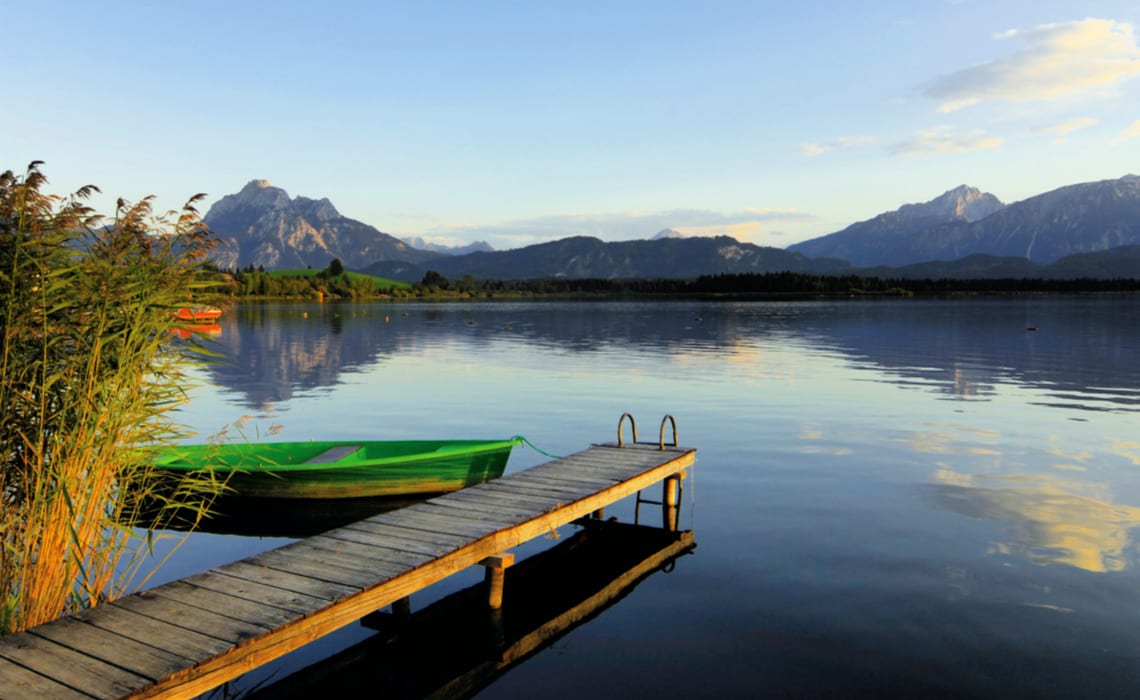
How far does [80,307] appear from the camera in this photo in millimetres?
9680

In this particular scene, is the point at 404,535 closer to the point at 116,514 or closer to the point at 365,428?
the point at 116,514

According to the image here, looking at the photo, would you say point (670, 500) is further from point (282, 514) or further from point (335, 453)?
point (282, 514)

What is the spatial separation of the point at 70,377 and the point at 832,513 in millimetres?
14805

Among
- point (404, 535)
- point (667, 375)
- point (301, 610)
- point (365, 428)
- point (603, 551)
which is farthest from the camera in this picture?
point (667, 375)

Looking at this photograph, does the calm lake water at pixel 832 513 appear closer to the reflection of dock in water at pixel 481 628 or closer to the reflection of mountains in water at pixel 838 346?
the reflection of dock in water at pixel 481 628

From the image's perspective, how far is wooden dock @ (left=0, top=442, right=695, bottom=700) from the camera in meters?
7.37

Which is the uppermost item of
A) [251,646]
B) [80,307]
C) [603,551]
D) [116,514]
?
[80,307]

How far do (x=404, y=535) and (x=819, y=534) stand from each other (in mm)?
8793

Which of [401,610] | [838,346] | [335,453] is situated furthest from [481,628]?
[838,346]

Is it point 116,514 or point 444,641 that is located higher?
point 116,514

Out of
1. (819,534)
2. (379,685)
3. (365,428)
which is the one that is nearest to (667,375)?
(365,428)

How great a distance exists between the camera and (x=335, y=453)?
19547mm

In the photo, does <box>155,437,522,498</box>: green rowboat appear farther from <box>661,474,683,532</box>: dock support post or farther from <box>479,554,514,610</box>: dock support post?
<box>479,554,514,610</box>: dock support post

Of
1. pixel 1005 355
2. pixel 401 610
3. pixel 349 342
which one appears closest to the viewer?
pixel 401 610
